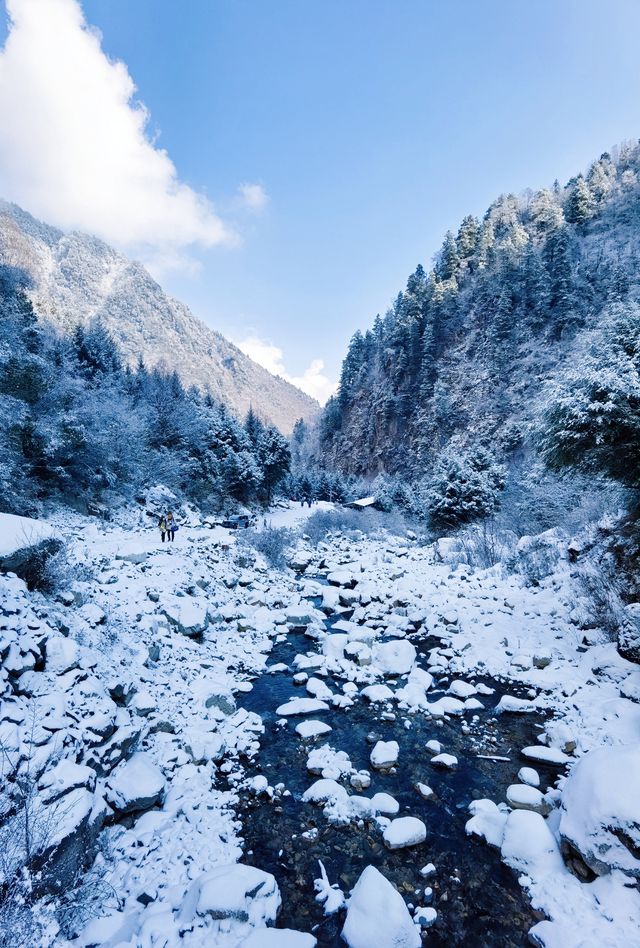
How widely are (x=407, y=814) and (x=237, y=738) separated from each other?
8.80 feet

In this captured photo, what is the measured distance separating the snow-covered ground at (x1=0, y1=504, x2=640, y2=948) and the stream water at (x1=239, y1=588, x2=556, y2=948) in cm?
14

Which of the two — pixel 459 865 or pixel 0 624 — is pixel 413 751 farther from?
pixel 0 624

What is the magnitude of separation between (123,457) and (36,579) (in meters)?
15.1

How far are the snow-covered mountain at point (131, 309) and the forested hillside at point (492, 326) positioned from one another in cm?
8994

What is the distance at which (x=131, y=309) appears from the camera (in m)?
168

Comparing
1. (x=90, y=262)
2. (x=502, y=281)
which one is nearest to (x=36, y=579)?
(x=502, y=281)

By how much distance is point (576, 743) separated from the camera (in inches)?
215

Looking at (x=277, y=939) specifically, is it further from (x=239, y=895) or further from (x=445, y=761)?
(x=445, y=761)

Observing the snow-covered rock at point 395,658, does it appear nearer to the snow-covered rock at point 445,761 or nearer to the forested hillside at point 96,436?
the snow-covered rock at point 445,761

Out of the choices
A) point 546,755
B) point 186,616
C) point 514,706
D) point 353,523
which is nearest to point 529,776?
point 546,755

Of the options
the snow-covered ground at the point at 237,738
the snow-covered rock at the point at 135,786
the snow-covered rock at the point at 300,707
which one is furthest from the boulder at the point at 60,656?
the snow-covered rock at the point at 300,707

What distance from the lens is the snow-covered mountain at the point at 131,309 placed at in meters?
146

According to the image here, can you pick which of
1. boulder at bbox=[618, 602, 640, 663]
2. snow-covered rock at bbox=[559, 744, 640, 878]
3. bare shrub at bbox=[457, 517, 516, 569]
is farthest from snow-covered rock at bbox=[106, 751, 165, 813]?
bare shrub at bbox=[457, 517, 516, 569]

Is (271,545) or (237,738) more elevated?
(271,545)
